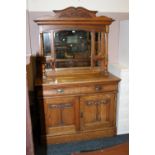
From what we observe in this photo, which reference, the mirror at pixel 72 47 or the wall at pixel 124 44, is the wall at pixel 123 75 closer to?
the wall at pixel 124 44

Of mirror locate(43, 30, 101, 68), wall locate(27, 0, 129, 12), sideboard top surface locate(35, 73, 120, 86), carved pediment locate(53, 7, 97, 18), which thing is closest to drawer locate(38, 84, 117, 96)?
sideboard top surface locate(35, 73, 120, 86)

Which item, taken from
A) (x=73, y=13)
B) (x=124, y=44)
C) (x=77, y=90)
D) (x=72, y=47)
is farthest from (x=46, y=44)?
(x=124, y=44)

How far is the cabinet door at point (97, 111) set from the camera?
259 centimetres

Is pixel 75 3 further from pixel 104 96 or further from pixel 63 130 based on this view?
pixel 63 130

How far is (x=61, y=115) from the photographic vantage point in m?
2.55

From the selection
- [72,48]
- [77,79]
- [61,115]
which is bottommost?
[61,115]

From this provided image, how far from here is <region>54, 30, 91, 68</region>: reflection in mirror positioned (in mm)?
2725

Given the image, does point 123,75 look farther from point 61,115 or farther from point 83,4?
point 83,4

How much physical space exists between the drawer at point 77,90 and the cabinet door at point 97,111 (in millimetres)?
85

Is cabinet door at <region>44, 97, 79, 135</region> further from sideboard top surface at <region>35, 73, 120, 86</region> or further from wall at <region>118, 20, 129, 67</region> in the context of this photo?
wall at <region>118, 20, 129, 67</region>

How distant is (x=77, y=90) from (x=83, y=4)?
3.97 feet

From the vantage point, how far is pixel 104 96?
2631 millimetres

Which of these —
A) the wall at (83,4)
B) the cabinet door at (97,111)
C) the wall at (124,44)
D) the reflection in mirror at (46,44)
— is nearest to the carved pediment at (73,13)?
the wall at (83,4)
